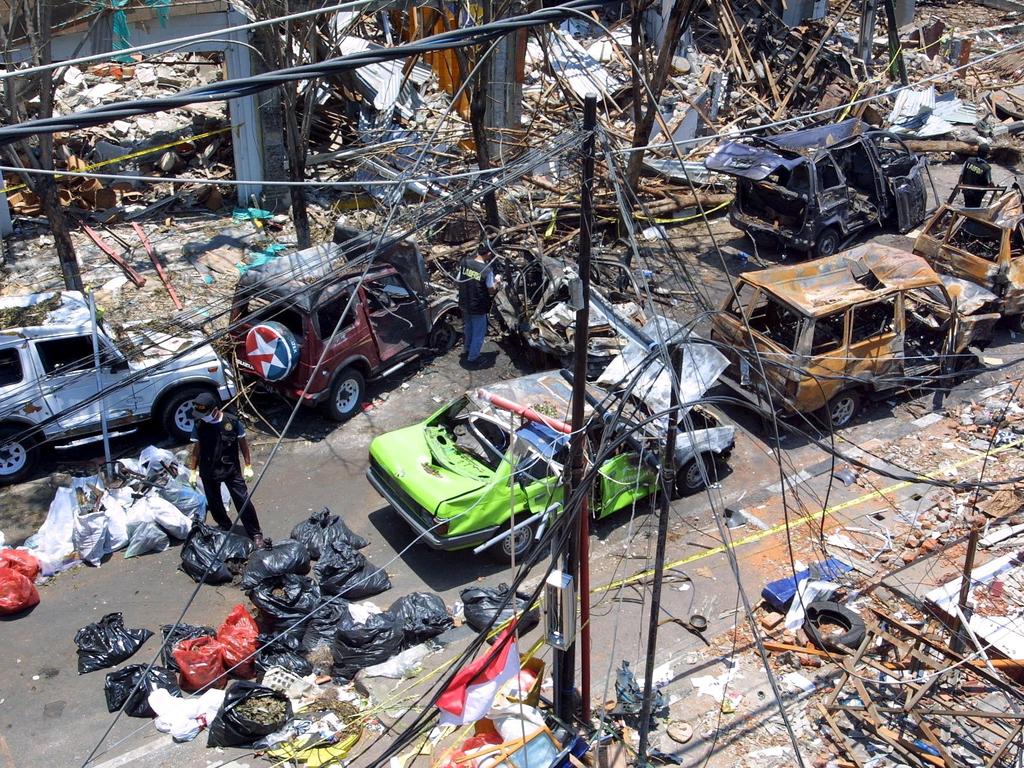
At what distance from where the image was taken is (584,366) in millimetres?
6332

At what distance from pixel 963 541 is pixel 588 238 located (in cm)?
642

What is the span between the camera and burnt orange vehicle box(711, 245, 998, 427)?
11.3 m

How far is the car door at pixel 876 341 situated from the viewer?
11.5 metres

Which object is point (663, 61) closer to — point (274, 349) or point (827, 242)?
point (827, 242)

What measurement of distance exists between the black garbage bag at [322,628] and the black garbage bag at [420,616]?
490 mm

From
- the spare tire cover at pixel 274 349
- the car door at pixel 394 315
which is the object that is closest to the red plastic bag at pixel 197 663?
the spare tire cover at pixel 274 349

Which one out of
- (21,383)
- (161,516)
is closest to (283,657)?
(161,516)

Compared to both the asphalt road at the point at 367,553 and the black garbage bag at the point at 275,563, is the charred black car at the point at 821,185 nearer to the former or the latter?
the asphalt road at the point at 367,553

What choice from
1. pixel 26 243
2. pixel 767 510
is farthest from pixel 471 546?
pixel 26 243

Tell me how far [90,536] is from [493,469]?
4008 millimetres

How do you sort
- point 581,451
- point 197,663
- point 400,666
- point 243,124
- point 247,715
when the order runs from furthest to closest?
point 243,124 → point 400,666 → point 197,663 → point 247,715 → point 581,451

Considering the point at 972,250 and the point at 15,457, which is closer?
the point at 15,457

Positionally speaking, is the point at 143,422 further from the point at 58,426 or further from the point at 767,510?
the point at 767,510

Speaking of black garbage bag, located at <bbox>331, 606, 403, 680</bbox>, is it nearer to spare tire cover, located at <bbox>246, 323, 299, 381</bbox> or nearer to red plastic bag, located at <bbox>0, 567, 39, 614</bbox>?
Result: red plastic bag, located at <bbox>0, 567, 39, 614</bbox>
